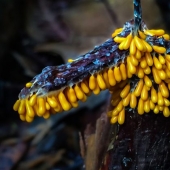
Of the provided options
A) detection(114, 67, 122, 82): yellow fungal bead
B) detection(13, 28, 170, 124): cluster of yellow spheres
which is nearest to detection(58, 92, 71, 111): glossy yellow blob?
detection(13, 28, 170, 124): cluster of yellow spheres

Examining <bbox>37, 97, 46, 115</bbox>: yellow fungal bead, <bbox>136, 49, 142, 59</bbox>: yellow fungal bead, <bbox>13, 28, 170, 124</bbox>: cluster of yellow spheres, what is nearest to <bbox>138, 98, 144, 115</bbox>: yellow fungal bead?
<bbox>13, 28, 170, 124</bbox>: cluster of yellow spheres

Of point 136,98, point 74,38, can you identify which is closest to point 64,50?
point 74,38

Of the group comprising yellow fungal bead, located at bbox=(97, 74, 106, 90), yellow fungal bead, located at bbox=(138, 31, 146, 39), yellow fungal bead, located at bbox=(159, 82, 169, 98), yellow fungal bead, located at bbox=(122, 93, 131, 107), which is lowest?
yellow fungal bead, located at bbox=(159, 82, 169, 98)

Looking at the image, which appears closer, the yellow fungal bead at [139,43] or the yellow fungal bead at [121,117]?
the yellow fungal bead at [139,43]

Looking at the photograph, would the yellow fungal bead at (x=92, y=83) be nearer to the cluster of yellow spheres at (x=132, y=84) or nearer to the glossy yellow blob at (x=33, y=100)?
the cluster of yellow spheres at (x=132, y=84)

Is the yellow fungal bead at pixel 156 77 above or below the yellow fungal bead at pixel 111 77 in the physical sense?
below

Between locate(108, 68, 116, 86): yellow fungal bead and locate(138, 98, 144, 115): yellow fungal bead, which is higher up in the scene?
locate(108, 68, 116, 86): yellow fungal bead

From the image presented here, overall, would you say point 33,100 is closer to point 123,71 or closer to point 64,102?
point 64,102

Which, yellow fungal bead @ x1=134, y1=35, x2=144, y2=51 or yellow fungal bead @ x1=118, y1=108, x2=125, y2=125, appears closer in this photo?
yellow fungal bead @ x1=134, y1=35, x2=144, y2=51

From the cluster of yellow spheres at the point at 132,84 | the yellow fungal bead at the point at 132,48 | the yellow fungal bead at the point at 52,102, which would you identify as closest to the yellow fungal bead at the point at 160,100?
the cluster of yellow spheres at the point at 132,84

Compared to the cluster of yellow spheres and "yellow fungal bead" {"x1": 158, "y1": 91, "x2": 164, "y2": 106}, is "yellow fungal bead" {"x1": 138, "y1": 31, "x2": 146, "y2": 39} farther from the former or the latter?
"yellow fungal bead" {"x1": 158, "y1": 91, "x2": 164, "y2": 106}
